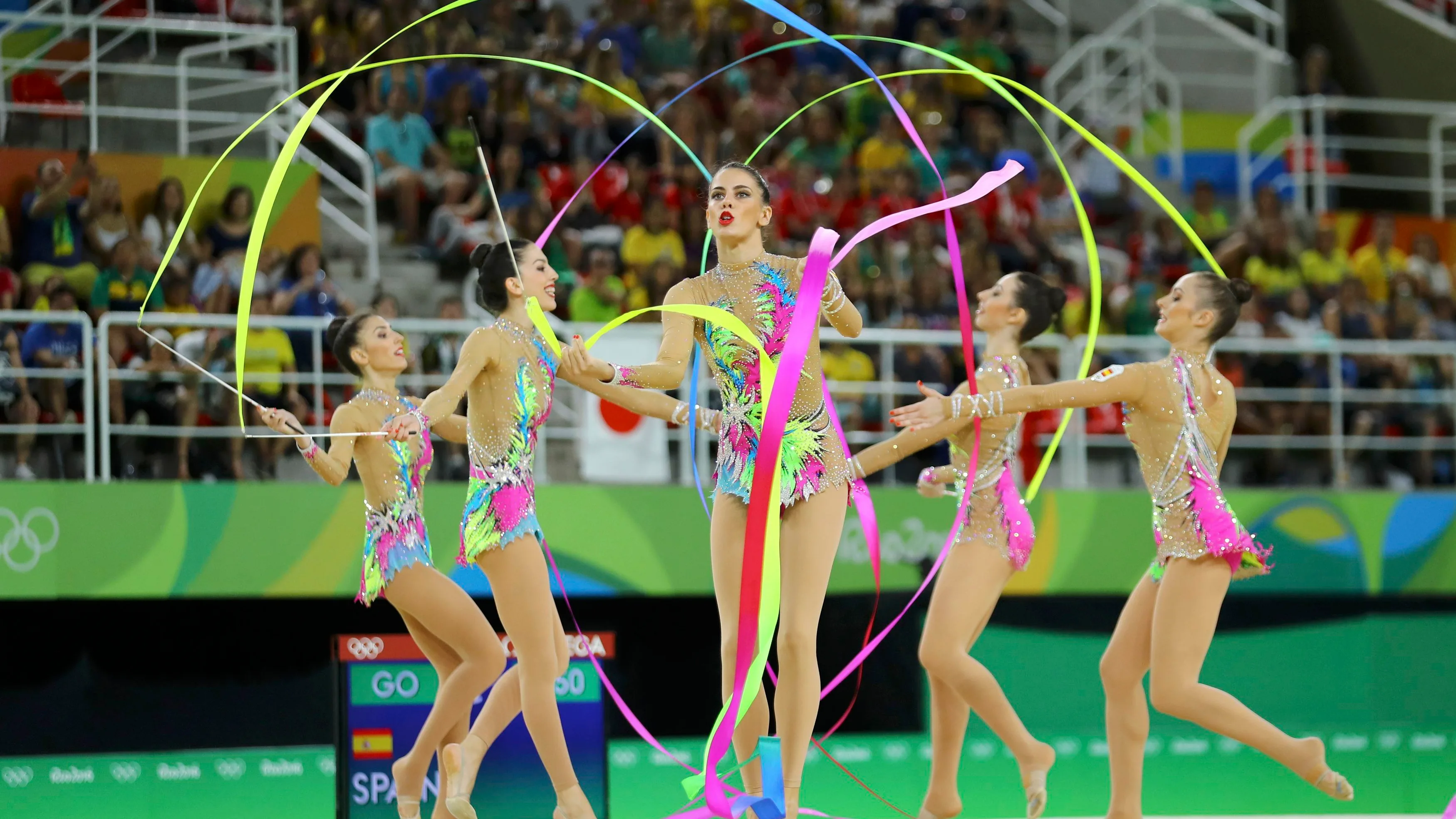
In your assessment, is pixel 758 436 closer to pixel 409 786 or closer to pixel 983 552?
pixel 983 552

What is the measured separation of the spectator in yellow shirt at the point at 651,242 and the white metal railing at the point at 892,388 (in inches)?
40.8

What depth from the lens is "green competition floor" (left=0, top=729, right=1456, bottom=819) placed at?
634 cm

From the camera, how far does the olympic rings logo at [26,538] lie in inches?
245

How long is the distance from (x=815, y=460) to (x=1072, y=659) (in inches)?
162

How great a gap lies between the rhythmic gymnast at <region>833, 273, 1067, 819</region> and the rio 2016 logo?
1.55 m

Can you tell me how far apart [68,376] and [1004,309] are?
408 centimetres

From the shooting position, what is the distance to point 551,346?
162 inches

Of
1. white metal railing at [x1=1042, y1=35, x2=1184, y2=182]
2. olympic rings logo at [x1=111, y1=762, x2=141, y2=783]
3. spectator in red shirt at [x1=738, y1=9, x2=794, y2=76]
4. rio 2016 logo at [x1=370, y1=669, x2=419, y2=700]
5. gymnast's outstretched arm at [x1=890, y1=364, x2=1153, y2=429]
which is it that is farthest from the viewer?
white metal railing at [x1=1042, y1=35, x2=1184, y2=182]

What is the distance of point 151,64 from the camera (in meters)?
9.27

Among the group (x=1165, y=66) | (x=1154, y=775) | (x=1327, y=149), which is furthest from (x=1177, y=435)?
(x=1165, y=66)

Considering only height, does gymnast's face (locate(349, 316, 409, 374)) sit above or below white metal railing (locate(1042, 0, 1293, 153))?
below

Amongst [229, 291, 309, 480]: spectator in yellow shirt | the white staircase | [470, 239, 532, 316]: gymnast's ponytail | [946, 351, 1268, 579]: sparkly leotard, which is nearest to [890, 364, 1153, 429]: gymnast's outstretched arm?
[946, 351, 1268, 579]: sparkly leotard

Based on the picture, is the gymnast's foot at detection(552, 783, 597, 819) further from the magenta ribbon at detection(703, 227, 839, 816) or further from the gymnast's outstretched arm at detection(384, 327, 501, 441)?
the gymnast's outstretched arm at detection(384, 327, 501, 441)

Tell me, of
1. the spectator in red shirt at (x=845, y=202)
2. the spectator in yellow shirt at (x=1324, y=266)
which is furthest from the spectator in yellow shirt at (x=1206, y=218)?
the spectator in red shirt at (x=845, y=202)
